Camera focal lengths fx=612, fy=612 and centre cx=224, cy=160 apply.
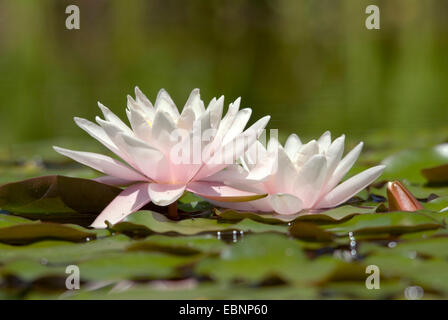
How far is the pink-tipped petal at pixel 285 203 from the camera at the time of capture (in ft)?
4.12

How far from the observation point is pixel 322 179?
129 cm

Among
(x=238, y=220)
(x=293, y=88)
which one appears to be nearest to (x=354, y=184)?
(x=238, y=220)

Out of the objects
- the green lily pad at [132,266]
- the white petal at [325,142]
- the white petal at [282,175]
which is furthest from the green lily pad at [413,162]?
the green lily pad at [132,266]

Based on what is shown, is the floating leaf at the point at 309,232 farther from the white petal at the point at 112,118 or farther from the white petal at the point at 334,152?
the white petal at the point at 112,118

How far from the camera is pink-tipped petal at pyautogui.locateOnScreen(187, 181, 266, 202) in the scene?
4.15 ft

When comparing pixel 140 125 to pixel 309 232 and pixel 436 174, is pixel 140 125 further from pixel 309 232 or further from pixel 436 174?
pixel 436 174

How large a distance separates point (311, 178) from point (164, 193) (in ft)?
1.01

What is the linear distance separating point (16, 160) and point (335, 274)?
1.79 meters

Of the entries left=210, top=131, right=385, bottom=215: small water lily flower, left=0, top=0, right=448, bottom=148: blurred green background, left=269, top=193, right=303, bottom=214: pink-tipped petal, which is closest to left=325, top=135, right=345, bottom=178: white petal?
left=210, top=131, right=385, bottom=215: small water lily flower

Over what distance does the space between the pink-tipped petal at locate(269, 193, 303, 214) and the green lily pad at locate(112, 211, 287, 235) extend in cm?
6

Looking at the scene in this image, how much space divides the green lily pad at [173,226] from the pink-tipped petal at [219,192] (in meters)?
0.05

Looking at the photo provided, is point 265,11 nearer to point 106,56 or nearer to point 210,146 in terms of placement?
point 106,56

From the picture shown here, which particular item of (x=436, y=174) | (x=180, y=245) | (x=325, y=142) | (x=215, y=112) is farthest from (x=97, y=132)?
(x=436, y=174)

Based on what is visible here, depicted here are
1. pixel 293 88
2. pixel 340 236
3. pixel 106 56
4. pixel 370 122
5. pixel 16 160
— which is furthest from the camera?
pixel 106 56
